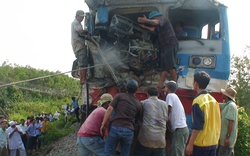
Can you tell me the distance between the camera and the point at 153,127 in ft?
14.3

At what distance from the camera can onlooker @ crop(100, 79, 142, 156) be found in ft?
14.0

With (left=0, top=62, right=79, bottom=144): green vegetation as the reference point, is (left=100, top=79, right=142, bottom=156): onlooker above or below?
above

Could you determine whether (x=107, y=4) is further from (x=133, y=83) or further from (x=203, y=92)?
(x=203, y=92)

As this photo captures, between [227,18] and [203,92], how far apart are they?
285 centimetres

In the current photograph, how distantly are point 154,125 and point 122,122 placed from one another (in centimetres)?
44

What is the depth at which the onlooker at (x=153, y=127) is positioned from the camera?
4.35m

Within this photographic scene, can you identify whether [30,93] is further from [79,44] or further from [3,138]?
[79,44]

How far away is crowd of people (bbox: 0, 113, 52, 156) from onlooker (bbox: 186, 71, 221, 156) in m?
6.22

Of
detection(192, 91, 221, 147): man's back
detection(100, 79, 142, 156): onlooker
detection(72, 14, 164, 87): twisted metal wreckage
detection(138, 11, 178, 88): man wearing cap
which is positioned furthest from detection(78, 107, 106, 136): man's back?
detection(138, 11, 178, 88): man wearing cap

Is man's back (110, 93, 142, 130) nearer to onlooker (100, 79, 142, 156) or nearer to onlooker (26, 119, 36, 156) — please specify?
onlooker (100, 79, 142, 156)

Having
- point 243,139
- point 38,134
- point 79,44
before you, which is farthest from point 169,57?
point 38,134

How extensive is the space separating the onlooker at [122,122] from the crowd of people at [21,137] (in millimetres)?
5026

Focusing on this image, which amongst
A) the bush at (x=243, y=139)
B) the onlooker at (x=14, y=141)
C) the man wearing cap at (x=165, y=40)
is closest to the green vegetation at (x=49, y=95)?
the bush at (x=243, y=139)

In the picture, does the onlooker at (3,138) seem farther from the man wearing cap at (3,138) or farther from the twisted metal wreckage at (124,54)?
the twisted metal wreckage at (124,54)
